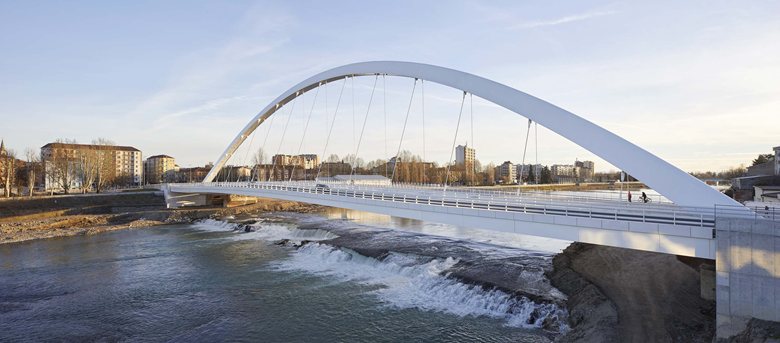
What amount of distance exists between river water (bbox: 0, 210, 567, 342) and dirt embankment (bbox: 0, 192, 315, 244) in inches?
247

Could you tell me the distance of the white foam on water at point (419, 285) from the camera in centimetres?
1320

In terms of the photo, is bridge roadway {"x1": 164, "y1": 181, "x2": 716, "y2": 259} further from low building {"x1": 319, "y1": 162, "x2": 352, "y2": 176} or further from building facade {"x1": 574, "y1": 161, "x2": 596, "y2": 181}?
building facade {"x1": 574, "y1": 161, "x2": 596, "y2": 181}

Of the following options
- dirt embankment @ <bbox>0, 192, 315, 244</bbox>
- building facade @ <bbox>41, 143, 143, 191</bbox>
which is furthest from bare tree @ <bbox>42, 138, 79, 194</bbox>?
dirt embankment @ <bbox>0, 192, 315, 244</bbox>

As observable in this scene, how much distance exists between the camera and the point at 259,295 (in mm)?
15594

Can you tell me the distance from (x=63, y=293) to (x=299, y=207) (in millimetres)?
32873

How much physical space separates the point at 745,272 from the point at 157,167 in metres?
141

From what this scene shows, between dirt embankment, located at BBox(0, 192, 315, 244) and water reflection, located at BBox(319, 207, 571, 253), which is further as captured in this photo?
dirt embankment, located at BBox(0, 192, 315, 244)

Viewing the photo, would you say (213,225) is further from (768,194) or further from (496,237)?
(768,194)

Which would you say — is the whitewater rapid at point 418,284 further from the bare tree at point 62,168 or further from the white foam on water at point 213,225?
the bare tree at point 62,168

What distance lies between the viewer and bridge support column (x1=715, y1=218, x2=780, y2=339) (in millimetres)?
8266

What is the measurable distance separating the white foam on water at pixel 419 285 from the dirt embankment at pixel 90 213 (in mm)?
21093

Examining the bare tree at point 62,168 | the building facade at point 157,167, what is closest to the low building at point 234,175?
the building facade at point 157,167

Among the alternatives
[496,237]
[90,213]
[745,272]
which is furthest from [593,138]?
[90,213]

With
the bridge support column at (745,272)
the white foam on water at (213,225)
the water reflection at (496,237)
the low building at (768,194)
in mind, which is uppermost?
the low building at (768,194)
